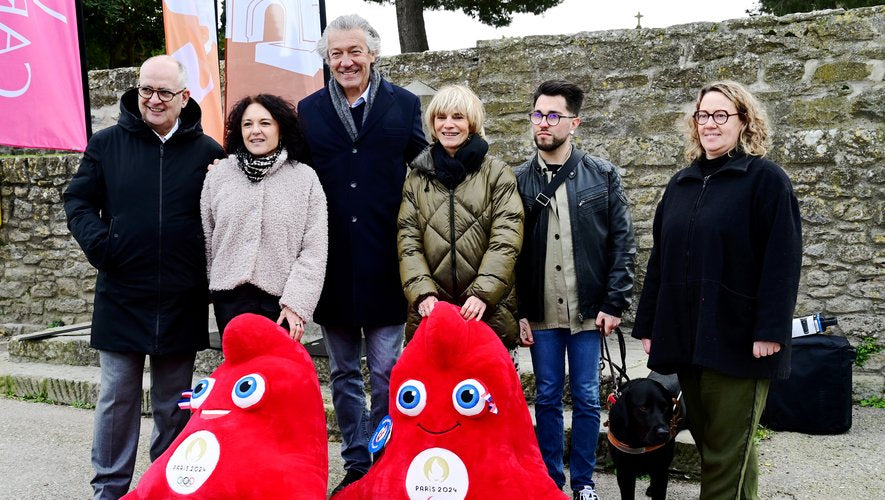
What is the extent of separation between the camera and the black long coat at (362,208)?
3.21 meters

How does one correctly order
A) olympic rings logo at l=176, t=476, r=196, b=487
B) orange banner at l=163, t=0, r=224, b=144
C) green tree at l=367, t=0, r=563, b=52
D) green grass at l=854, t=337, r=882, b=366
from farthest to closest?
1. green tree at l=367, t=0, r=563, b=52
2. orange banner at l=163, t=0, r=224, b=144
3. green grass at l=854, t=337, r=882, b=366
4. olympic rings logo at l=176, t=476, r=196, b=487

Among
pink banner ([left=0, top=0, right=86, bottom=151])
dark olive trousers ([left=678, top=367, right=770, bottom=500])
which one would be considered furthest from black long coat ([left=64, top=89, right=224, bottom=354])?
pink banner ([left=0, top=0, right=86, bottom=151])

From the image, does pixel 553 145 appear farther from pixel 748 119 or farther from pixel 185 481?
pixel 185 481

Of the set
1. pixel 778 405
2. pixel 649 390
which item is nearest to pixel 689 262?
pixel 649 390

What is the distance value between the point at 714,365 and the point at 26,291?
23.0ft

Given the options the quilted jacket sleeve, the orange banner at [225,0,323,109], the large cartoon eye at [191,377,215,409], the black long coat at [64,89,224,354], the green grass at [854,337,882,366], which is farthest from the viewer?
Answer: the orange banner at [225,0,323,109]

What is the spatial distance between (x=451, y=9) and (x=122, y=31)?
8.57 metres

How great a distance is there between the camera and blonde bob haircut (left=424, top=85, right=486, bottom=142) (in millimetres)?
3025

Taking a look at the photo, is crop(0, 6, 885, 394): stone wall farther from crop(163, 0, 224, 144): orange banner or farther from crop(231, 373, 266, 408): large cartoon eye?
crop(231, 373, 266, 408): large cartoon eye

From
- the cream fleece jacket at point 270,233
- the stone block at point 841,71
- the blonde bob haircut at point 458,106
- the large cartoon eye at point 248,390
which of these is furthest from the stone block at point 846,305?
Result: the large cartoon eye at point 248,390

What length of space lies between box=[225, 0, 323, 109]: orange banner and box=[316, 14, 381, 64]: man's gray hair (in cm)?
239

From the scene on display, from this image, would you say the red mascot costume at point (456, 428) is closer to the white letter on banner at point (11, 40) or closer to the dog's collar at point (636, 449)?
the dog's collar at point (636, 449)

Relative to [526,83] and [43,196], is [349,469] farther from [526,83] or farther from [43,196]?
[43,196]

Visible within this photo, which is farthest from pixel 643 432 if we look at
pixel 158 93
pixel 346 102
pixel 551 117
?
pixel 158 93
